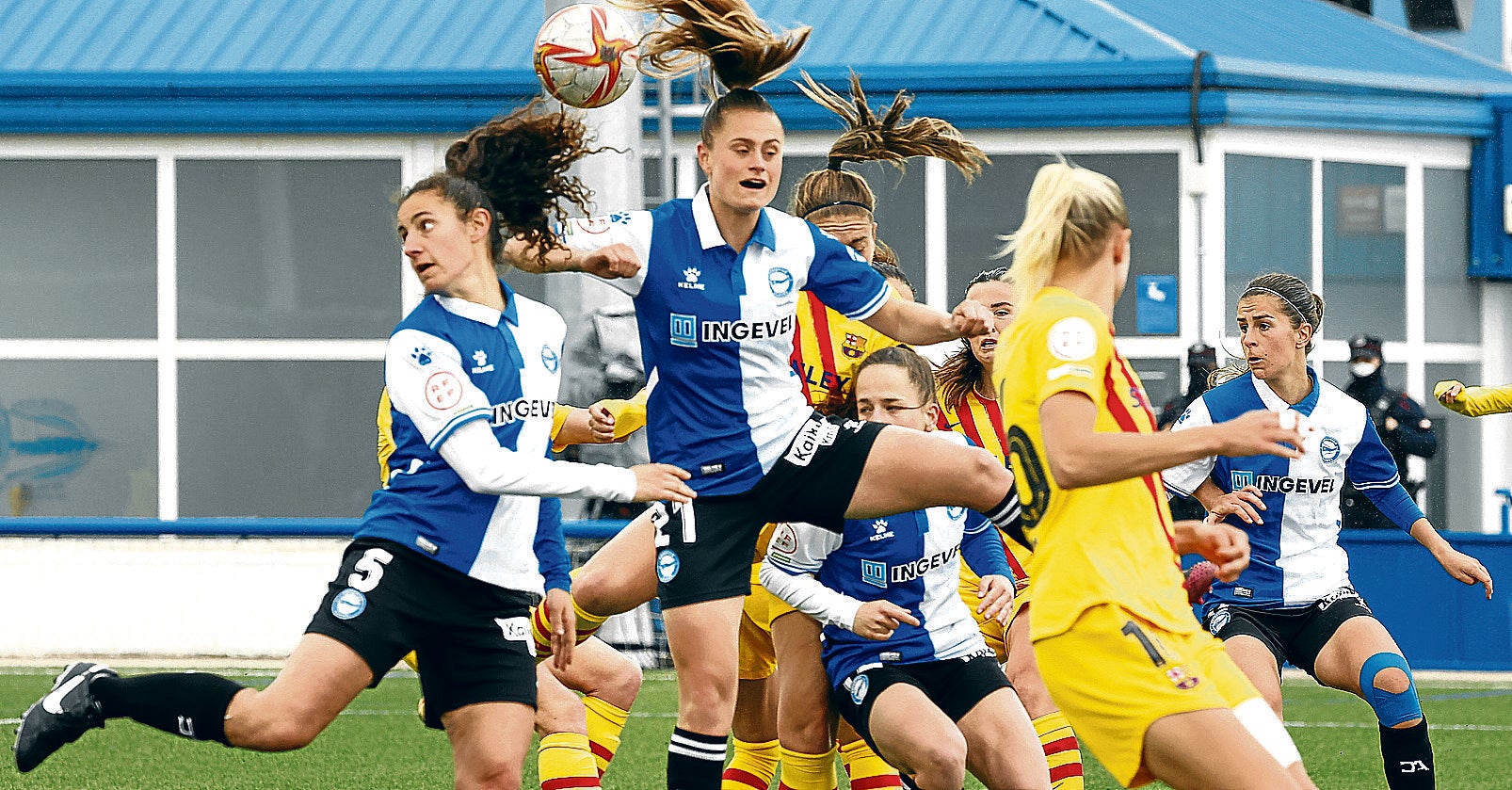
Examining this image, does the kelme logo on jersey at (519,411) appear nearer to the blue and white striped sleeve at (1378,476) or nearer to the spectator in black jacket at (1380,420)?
the blue and white striped sleeve at (1378,476)

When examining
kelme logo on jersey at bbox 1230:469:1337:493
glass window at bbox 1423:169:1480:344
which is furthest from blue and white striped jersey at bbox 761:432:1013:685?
glass window at bbox 1423:169:1480:344

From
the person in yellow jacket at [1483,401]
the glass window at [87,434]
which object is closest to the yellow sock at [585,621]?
the person in yellow jacket at [1483,401]

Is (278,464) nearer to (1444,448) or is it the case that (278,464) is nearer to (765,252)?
(1444,448)

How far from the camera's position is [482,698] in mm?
4465

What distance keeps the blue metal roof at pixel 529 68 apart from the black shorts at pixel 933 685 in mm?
9769

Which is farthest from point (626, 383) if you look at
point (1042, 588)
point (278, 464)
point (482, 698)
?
point (1042, 588)

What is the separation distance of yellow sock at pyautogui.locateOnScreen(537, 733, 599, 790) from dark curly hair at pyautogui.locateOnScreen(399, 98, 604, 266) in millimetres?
1501

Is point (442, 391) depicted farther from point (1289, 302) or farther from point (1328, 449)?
point (1328, 449)

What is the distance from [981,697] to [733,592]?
77 cm

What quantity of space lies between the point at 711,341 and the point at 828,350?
115cm

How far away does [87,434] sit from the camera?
1578cm

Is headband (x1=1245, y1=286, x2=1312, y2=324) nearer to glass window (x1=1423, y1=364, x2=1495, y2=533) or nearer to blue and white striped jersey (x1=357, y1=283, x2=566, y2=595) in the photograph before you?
blue and white striped jersey (x1=357, y1=283, x2=566, y2=595)

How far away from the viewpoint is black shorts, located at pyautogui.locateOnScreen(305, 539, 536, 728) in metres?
4.41

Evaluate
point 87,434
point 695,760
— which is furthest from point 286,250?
point 695,760
